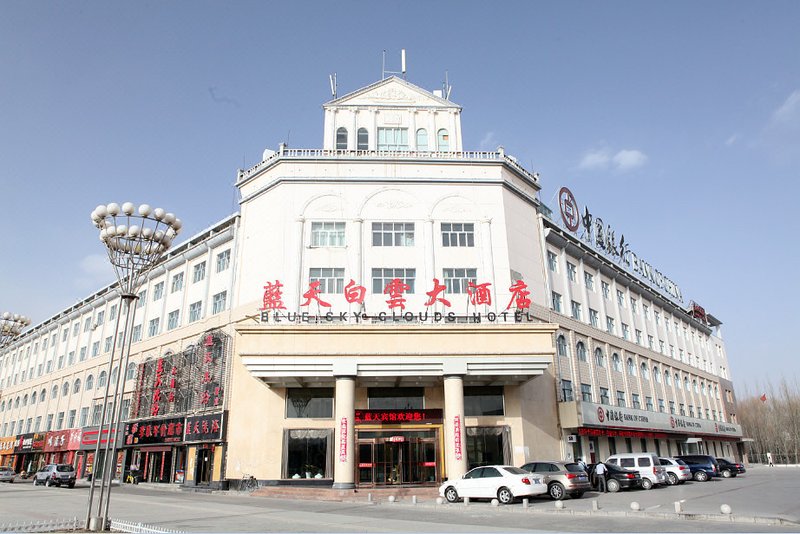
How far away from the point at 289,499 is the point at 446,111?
1010 inches

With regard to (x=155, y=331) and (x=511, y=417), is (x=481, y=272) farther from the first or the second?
(x=155, y=331)

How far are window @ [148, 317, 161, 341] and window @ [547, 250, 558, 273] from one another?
2906cm

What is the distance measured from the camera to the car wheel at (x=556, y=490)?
21812 millimetres

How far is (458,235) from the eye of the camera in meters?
33.6

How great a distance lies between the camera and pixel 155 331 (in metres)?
44.2

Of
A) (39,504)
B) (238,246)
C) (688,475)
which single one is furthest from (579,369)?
(39,504)

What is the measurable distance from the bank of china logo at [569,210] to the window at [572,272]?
10.2ft

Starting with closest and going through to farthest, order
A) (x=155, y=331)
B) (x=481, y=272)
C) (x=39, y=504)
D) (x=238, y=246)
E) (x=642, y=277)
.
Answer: (x=39, y=504), (x=481, y=272), (x=238, y=246), (x=155, y=331), (x=642, y=277)

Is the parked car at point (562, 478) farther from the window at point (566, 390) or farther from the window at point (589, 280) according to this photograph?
the window at point (589, 280)

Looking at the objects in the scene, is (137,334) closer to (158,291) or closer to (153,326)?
(153,326)

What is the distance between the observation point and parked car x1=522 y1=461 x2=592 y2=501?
21812mm

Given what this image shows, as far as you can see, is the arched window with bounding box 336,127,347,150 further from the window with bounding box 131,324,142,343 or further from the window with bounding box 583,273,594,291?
the window with bounding box 131,324,142,343

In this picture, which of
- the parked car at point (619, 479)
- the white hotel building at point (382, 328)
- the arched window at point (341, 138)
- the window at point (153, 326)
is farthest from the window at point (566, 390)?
the window at point (153, 326)

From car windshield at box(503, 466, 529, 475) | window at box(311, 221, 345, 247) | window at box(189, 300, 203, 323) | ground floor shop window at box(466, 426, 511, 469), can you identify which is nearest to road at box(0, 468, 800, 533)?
car windshield at box(503, 466, 529, 475)
